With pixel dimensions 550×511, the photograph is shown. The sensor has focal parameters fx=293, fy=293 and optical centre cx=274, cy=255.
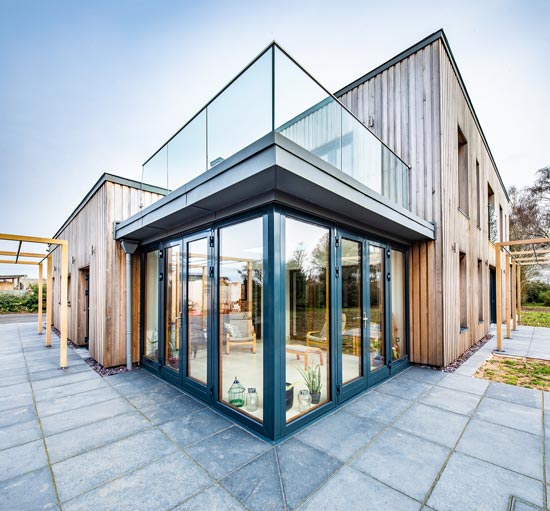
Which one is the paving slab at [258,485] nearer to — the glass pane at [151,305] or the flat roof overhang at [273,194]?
the flat roof overhang at [273,194]

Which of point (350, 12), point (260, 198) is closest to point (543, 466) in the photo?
point (260, 198)

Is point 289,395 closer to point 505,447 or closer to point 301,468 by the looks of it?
point 301,468

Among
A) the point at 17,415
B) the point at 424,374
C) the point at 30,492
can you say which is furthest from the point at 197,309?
the point at 424,374

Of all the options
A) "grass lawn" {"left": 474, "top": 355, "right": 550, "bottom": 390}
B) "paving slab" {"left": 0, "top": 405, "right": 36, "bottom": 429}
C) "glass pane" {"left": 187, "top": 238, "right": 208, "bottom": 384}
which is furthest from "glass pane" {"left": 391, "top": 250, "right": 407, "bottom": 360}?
"paving slab" {"left": 0, "top": 405, "right": 36, "bottom": 429}

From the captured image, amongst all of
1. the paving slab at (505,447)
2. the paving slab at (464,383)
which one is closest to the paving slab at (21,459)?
the paving slab at (505,447)

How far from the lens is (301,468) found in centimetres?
225

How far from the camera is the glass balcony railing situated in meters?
2.43

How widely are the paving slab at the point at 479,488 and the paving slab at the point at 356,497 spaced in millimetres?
214

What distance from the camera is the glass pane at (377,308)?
418 cm

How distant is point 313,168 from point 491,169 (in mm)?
9841

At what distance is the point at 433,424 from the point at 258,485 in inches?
76.8

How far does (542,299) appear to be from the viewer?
16.5 metres

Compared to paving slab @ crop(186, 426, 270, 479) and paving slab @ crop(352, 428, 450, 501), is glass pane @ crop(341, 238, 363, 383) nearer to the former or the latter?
Answer: paving slab @ crop(352, 428, 450, 501)

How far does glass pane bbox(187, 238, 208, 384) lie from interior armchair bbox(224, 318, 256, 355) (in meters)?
0.38
